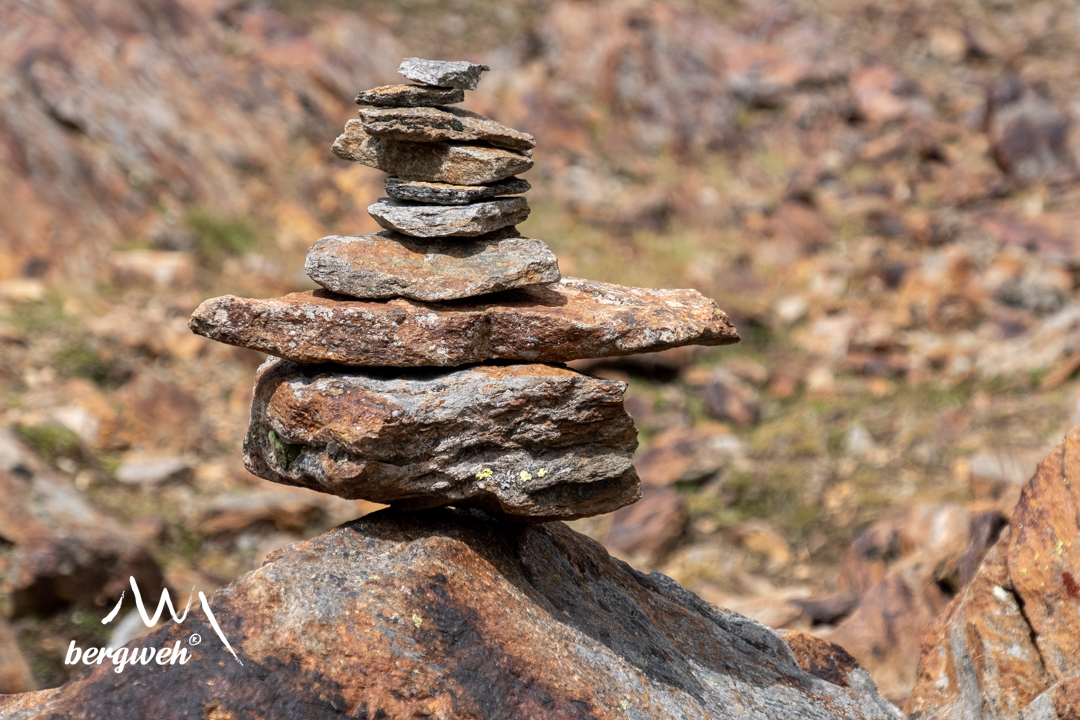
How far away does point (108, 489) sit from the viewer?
1378 cm

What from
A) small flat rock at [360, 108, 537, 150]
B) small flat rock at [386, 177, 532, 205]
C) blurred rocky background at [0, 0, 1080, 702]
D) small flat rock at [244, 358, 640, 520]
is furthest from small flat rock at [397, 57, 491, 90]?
blurred rocky background at [0, 0, 1080, 702]

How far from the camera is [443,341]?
601 cm

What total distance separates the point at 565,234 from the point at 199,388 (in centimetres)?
1121

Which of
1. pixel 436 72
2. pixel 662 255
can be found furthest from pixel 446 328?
pixel 662 255

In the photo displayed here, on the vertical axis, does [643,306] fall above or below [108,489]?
below

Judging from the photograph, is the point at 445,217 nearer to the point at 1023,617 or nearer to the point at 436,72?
the point at 436,72

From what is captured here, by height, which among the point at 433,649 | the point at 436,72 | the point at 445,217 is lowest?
the point at 433,649

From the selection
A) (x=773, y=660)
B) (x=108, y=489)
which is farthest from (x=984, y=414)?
(x=108, y=489)

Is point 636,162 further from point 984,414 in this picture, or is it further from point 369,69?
point 984,414

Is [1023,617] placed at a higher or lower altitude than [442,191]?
lower

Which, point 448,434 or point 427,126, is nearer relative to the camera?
point 448,434

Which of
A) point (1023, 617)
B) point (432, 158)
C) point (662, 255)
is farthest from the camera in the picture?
point (662, 255)

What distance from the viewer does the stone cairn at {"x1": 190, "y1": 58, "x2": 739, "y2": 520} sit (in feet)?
19.4

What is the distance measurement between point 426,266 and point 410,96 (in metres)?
1.16
